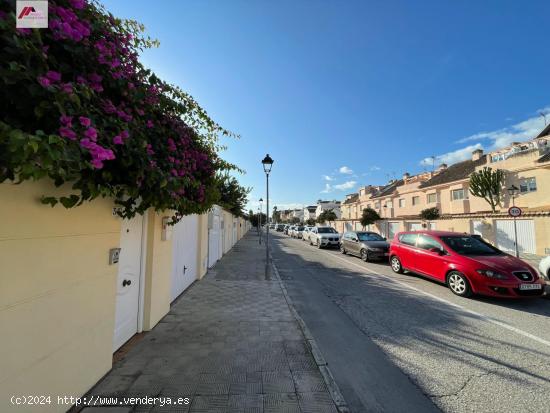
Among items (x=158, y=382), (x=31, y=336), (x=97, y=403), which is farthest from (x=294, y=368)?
(x=31, y=336)

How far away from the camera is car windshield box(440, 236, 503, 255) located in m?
7.10

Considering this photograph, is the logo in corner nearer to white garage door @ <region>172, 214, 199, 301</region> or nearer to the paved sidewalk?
the paved sidewalk

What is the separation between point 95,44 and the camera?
2184 mm

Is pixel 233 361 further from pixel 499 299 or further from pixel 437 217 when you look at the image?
pixel 437 217

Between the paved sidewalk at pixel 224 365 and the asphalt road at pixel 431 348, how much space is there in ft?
Result: 1.60

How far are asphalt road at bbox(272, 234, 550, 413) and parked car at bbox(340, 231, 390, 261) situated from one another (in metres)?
5.45

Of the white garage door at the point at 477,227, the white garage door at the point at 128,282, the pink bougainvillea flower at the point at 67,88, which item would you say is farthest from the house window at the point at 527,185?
the pink bougainvillea flower at the point at 67,88

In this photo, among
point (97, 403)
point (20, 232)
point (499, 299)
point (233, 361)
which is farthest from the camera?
point (499, 299)

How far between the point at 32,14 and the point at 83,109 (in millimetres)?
634

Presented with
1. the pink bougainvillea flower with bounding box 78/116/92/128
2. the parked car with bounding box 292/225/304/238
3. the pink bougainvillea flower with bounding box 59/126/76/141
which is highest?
the pink bougainvillea flower with bounding box 78/116/92/128

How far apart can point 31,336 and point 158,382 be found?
148cm

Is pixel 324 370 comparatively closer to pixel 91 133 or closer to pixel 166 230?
pixel 91 133

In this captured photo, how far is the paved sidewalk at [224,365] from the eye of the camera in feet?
8.89

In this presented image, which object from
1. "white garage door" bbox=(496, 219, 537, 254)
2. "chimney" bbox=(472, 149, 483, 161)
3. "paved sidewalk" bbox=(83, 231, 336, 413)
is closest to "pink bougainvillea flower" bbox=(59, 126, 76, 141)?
"paved sidewalk" bbox=(83, 231, 336, 413)
